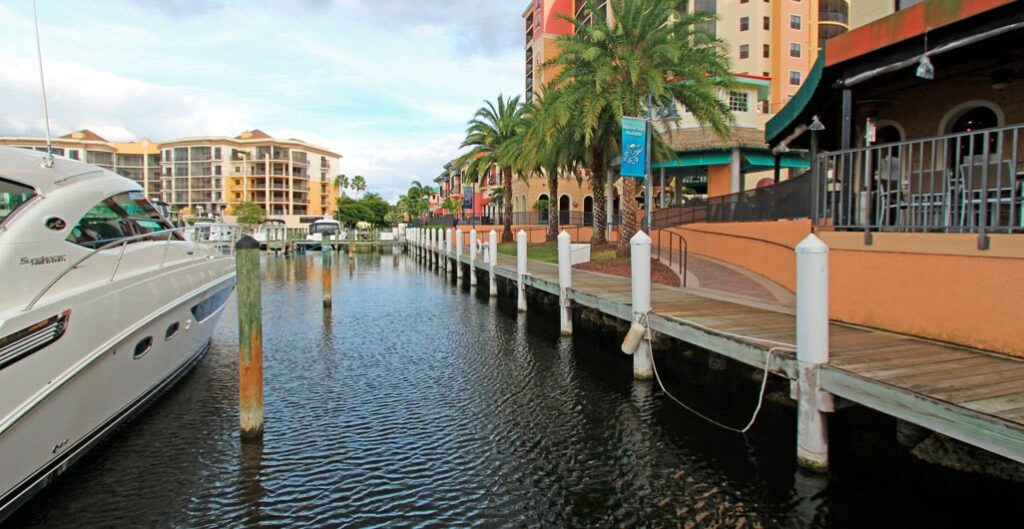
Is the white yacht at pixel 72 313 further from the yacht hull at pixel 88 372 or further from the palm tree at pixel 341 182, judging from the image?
the palm tree at pixel 341 182

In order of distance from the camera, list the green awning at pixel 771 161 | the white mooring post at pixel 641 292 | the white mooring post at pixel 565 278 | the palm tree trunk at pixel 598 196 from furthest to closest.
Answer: the green awning at pixel 771 161, the palm tree trunk at pixel 598 196, the white mooring post at pixel 565 278, the white mooring post at pixel 641 292

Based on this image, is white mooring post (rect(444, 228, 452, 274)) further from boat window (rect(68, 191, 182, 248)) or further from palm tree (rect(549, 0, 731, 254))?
boat window (rect(68, 191, 182, 248))

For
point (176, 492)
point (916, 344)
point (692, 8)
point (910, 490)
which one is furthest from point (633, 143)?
point (692, 8)

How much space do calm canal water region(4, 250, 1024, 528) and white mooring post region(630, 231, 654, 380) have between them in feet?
1.08

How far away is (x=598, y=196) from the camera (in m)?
21.7

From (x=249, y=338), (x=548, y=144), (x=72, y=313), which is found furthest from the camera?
(x=548, y=144)

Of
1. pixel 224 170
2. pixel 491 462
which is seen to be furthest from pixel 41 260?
pixel 224 170

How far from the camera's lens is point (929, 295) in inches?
247

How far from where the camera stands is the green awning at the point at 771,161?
101 ft

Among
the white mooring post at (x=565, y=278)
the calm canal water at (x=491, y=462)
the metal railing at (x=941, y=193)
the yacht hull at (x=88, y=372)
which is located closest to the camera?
the yacht hull at (x=88, y=372)

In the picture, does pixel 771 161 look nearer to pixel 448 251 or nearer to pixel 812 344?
pixel 448 251

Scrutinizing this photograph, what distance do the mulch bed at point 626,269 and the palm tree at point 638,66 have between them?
43.7 inches

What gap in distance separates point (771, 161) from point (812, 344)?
29.0 meters

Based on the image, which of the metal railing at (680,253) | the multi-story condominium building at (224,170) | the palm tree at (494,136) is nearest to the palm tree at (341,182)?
the multi-story condominium building at (224,170)
